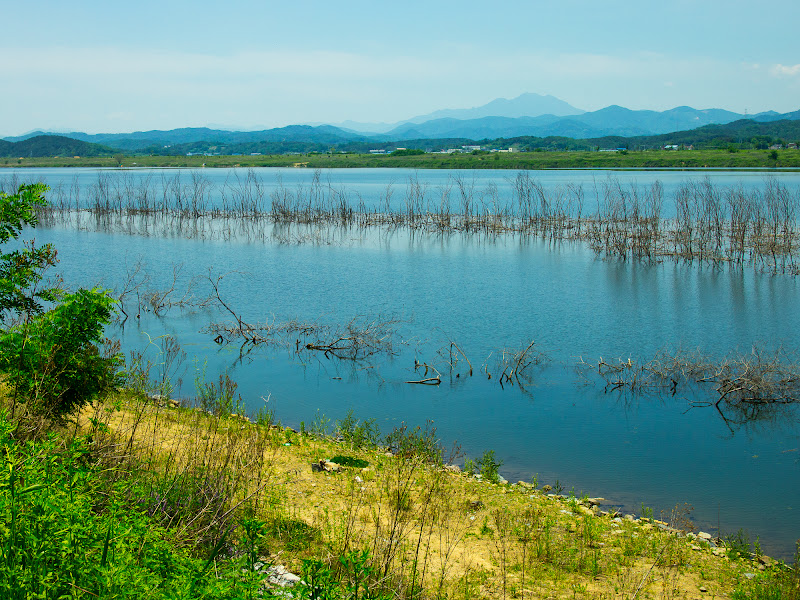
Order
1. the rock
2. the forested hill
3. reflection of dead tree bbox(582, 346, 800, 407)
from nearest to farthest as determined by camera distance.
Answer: the rock, reflection of dead tree bbox(582, 346, 800, 407), the forested hill

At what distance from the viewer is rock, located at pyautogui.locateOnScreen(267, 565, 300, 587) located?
5305 mm

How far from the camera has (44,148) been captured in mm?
139625

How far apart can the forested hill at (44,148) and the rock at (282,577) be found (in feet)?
505

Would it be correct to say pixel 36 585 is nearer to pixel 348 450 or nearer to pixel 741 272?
pixel 348 450

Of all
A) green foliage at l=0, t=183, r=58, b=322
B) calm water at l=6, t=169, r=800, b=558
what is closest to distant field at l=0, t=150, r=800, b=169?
calm water at l=6, t=169, r=800, b=558

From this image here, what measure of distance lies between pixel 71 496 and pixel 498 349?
12.5 m

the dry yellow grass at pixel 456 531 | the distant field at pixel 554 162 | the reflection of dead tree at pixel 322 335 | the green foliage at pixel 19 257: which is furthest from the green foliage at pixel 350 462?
the distant field at pixel 554 162

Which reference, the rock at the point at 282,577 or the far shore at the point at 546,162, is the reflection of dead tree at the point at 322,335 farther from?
the far shore at the point at 546,162

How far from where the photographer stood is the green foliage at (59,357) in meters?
6.35

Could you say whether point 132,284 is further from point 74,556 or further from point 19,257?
point 74,556

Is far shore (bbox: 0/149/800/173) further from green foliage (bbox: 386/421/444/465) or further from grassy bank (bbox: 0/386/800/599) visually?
grassy bank (bbox: 0/386/800/599)

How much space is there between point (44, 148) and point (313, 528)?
156 metres

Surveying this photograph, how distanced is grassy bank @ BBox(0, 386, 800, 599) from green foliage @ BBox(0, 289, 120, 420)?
400mm

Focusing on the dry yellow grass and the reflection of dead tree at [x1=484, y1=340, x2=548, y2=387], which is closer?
the dry yellow grass
